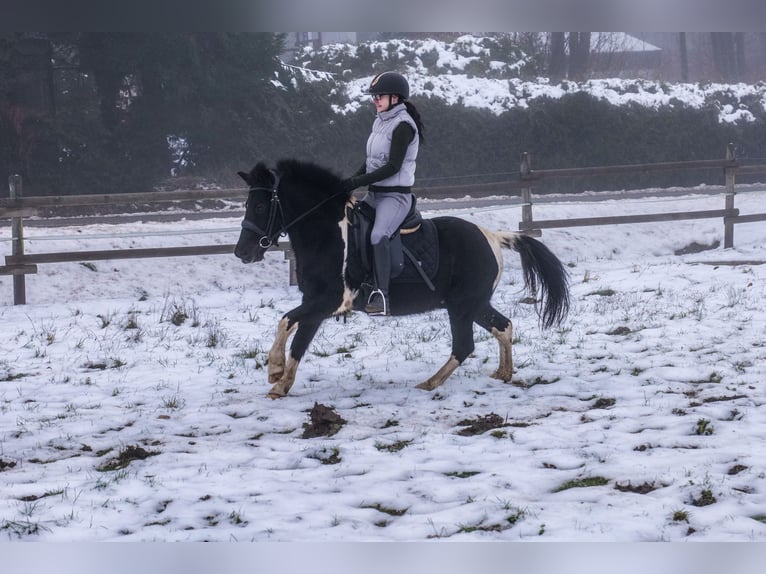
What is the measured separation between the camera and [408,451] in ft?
15.5

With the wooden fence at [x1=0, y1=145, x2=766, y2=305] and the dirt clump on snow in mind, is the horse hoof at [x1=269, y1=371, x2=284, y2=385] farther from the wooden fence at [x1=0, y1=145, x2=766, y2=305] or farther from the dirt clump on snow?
the wooden fence at [x1=0, y1=145, x2=766, y2=305]

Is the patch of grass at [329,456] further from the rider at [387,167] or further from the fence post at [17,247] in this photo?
the fence post at [17,247]

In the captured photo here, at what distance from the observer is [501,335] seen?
6.55 metres

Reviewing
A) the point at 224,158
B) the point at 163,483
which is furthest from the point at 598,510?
the point at 224,158

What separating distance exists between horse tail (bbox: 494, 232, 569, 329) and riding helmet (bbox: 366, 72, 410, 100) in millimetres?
1530

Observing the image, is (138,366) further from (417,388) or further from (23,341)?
(417,388)

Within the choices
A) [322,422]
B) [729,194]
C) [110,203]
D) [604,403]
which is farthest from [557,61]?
[322,422]

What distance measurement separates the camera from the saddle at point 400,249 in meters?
6.18

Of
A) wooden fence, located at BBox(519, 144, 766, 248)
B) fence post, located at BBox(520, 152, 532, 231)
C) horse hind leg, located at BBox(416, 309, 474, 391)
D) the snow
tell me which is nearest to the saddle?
horse hind leg, located at BBox(416, 309, 474, 391)

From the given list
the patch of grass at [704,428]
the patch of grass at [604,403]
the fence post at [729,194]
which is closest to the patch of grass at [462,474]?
the patch of grass at [704,428]

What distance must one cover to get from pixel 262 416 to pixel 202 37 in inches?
592

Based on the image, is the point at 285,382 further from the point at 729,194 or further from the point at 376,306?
the point at 729,194

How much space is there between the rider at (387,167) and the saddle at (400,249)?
2.7 inches

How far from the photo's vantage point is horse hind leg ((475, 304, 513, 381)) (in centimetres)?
649
